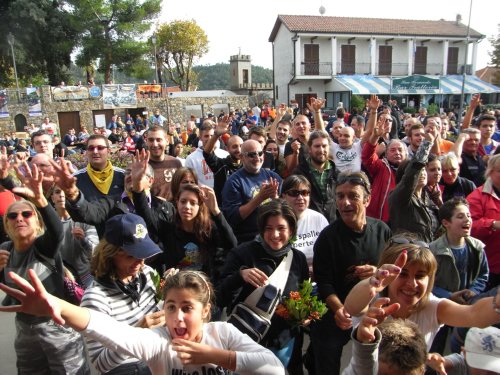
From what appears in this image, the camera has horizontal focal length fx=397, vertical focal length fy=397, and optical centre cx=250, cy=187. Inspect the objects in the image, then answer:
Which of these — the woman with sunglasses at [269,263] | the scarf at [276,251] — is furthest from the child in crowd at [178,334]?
the scarf at [276,251]

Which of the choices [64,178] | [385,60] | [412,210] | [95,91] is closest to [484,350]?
[412,210]

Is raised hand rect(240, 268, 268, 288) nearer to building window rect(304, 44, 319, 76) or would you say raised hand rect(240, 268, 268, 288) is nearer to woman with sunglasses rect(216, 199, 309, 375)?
woman with sunglasses rect(216, 199, 309, 375)

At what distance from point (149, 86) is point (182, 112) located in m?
3.39

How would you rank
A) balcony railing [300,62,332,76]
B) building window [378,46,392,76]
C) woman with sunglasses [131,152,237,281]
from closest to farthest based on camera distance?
woman with sunglasses [131,152,237,281] → balcony railing [300,62,332,76] → building window [378,46,392,76]

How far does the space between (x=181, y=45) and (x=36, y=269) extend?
47979mm

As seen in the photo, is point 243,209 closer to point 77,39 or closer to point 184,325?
point 184,325

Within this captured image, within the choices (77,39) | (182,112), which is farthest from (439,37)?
(77,39)

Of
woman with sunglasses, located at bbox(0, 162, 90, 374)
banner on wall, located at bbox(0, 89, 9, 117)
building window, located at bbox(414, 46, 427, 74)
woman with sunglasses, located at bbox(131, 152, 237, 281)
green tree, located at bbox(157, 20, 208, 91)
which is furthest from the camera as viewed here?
green tree, located at bbox(157, 20, 208, 91)

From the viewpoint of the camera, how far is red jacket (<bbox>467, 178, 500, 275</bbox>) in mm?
3547

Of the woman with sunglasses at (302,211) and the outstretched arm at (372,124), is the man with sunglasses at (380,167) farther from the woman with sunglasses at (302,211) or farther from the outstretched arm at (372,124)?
the woman with sunglasses at (302,211)

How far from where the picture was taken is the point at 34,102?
27.1m

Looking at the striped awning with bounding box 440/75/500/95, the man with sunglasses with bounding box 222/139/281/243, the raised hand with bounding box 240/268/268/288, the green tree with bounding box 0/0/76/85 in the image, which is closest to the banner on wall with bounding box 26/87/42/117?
the green tree with bounding box 0/0/76/85

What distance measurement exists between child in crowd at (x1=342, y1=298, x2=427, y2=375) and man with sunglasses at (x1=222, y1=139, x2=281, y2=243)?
1952 mm

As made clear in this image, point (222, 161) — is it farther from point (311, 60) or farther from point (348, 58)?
point (348, 58)
